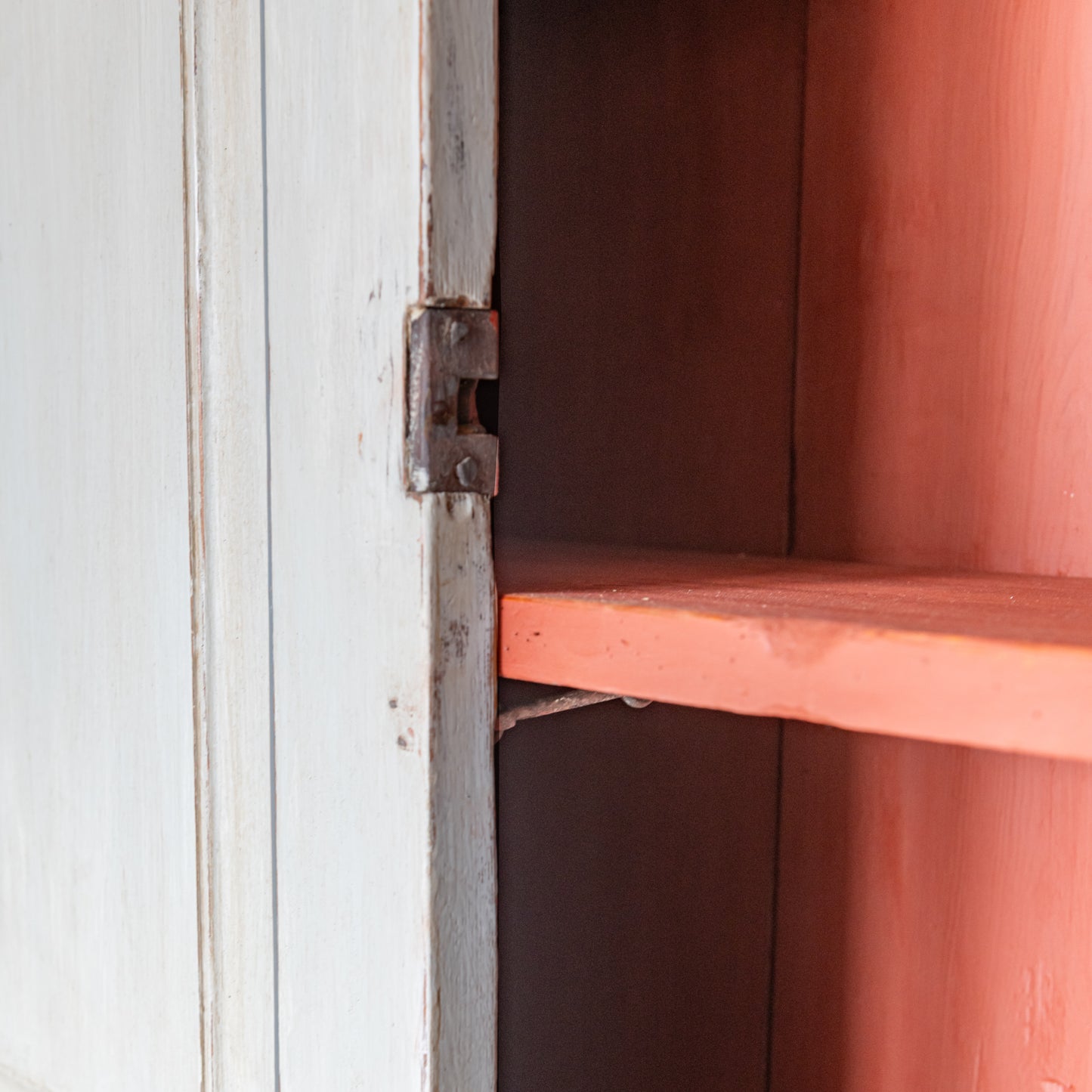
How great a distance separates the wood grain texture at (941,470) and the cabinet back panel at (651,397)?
0.04 meters

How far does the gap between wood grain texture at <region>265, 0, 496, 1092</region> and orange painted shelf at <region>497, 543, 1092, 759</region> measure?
4 centimetres

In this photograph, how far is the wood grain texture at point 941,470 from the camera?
70 centimetres

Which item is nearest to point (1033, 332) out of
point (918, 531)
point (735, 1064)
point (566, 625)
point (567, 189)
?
point (918, 531)

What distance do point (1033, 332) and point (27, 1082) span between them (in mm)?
778

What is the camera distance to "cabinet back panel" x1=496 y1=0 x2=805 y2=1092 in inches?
29.2

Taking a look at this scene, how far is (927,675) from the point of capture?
13.4 inches

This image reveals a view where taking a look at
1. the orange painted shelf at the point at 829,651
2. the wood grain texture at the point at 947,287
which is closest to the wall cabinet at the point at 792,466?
the wood grain texture at the point at 947,287

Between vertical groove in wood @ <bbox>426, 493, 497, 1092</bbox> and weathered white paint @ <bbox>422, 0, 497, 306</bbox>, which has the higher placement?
weathered white paint @ <bbox>422, 0, 497, 306</bbox>

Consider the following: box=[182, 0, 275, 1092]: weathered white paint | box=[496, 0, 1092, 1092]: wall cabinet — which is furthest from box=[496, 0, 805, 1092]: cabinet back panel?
box=[182, 0, 275, 1092]: weathered white paint

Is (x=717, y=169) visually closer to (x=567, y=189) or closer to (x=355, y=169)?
(x=567, y=189)

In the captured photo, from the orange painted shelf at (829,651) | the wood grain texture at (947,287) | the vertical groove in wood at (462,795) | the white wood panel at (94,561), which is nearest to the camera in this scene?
the orange painted shelf at (829,651)

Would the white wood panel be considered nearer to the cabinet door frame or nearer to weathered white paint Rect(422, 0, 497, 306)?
the cabinet door frame

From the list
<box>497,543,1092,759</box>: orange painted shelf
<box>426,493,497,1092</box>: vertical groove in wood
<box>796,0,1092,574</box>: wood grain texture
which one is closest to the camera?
<box>497,543,1092,759</box>: orange painted shelf

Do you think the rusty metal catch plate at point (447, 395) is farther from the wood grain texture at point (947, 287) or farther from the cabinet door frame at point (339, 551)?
the wood grain texture at point (947, 287)
